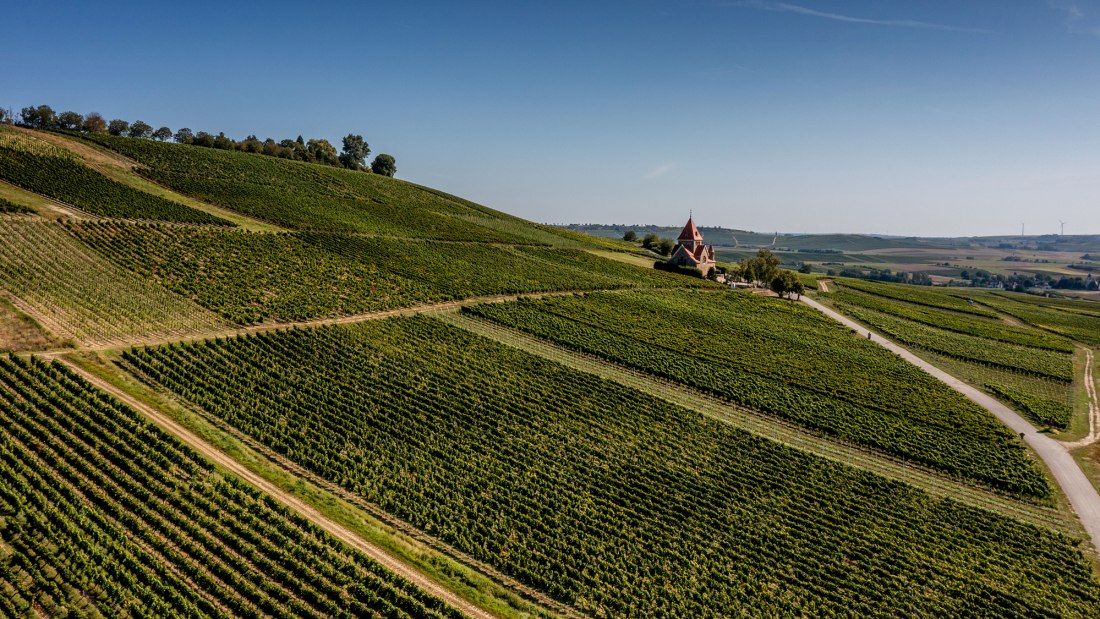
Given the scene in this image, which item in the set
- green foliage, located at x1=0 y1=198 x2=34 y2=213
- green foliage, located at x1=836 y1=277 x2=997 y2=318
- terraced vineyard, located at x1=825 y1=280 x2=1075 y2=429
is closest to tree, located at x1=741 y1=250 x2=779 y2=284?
terraced vineyard, located at x1=825 y1=280 x2=1075 y2=429

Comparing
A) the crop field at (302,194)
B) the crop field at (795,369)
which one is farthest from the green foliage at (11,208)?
the crop field at (795,369)

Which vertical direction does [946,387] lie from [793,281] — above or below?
below

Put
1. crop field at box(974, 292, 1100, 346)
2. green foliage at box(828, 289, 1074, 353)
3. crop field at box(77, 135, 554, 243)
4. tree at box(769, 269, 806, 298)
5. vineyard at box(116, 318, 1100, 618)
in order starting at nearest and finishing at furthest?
1. vineyard at box(116, 318, 1100, 618)
2. green foliage at box(828, 289, 1074, 353)
3. crop field at box(77, 135, 554, 243)
4. crop field at box(974, 292, 1100, 346)
5. tree at box(769, 269, 806, 298)

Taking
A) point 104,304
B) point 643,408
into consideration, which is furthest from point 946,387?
point 104,304

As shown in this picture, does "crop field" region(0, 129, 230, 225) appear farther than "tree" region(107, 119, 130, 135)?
No

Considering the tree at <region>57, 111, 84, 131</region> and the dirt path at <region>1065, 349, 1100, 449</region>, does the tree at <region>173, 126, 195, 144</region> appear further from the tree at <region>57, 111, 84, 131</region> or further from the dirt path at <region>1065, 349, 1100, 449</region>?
the dirt path at <region>1065, 349, 1100, 449</region>

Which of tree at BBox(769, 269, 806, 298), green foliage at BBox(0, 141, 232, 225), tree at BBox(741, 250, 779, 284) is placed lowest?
tree at BBox(769, 269, 806, 298)

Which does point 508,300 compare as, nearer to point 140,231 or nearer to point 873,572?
point 140,231
